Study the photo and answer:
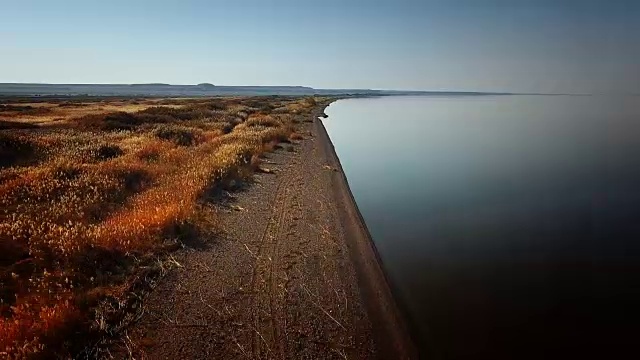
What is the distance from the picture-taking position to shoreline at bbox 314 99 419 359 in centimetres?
688

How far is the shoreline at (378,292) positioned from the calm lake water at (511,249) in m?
0.25

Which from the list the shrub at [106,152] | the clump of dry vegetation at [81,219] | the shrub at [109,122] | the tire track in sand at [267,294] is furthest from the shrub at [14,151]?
the tire track in sand at [267,294]

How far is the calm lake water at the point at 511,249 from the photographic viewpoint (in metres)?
7.34

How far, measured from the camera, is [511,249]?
11.1 m

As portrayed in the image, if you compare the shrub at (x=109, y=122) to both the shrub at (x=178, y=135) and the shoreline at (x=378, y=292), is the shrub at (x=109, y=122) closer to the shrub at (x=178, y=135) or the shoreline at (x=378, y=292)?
the shrub at (x=178, y=135)

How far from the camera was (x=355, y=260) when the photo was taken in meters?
10.2

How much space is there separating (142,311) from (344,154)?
22.5 meters

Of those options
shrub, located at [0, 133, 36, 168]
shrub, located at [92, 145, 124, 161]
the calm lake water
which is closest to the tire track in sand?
the calm lake water

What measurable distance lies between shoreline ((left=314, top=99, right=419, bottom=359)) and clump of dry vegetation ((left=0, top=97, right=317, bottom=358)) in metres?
4.21

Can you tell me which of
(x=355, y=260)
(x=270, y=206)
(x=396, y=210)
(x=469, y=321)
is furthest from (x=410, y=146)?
(x=469, y=321)

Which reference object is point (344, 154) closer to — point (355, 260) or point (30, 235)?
point (355, 260)

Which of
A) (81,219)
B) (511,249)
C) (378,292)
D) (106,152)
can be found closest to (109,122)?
(106,152)

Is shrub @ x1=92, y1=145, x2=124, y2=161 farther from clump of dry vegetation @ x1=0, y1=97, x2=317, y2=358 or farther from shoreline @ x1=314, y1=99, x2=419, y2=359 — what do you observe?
shoreline @ x1=314, y1=99, x2=419, y2=359

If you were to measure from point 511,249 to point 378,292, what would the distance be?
453 centimetres
